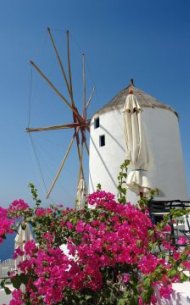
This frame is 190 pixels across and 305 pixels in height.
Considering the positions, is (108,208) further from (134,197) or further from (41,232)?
(134,197)

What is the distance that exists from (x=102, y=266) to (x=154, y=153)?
9.58m

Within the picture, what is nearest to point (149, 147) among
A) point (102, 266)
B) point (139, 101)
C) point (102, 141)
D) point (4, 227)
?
point (139, 101)

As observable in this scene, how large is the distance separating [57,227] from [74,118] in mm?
15302

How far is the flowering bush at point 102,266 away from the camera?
8.30 ft

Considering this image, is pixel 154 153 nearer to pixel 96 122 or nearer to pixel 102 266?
pixel 96 122

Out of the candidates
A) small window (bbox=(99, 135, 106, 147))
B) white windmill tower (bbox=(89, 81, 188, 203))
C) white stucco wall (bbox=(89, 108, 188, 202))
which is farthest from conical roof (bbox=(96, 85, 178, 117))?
small window (bbox=(99, 135, 106, 147))

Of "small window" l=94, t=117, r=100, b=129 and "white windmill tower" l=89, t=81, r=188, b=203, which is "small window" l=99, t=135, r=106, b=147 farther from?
"small window" l=94, t=117, r=100, b=129

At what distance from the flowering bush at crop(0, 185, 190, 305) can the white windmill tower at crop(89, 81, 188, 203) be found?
856cm

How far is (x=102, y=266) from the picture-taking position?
3.11 meters

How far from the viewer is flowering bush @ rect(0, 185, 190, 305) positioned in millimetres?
2531

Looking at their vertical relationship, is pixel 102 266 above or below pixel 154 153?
below

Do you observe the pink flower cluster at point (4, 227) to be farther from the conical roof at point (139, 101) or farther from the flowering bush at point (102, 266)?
the conical roof at point (139, 101)

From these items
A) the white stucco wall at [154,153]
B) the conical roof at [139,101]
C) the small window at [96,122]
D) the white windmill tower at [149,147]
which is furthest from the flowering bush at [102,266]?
the small window at [96,122]

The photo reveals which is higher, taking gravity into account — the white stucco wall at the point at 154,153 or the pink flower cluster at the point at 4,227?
the white stucco wall at the point at 154,153
